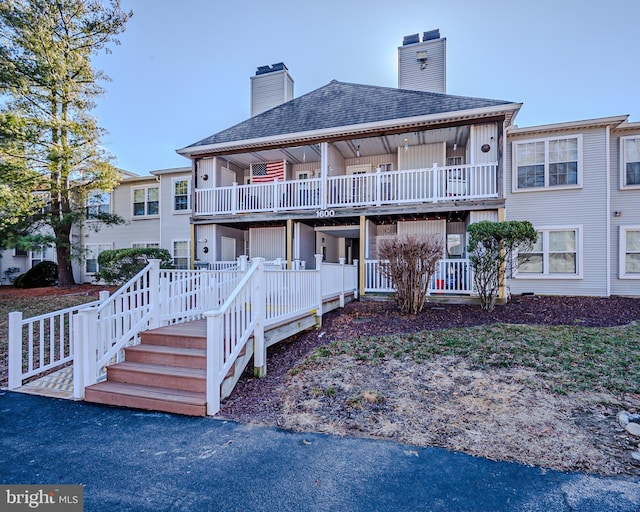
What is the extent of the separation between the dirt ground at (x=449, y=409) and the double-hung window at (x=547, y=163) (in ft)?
29.4

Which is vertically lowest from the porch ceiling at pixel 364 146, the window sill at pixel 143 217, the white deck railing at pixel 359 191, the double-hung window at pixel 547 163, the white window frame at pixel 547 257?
the white window frame at pixel 547 257

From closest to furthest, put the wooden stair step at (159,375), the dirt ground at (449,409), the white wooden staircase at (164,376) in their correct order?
1. the dirt ground at (449,409)
2. the white wooden staircase at (164,376)
3. the wooden stair step at (159,375)

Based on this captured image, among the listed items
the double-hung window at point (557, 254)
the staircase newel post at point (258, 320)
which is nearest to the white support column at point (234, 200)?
the staircase newel post at point (258, 320)

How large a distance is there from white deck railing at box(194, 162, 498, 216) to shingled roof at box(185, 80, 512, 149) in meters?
1.80

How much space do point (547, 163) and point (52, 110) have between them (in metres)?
17.7

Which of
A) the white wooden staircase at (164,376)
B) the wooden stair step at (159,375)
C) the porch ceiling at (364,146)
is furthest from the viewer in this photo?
the porch ceiling at (364,146)

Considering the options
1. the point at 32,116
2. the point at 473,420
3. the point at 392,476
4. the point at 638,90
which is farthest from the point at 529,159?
the point at 32,116

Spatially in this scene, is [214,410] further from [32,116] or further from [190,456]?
[32,116]

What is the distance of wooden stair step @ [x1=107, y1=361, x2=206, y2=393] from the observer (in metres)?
3.92

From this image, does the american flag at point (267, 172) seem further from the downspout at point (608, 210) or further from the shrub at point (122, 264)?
the downspout at point (608, 210)

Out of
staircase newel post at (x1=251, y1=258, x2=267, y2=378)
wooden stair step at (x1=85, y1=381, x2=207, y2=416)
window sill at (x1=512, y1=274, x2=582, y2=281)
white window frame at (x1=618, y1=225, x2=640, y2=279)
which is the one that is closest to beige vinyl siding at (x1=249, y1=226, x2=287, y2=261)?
window sill at (x1=512, y1=274, x2=582, y2=281)

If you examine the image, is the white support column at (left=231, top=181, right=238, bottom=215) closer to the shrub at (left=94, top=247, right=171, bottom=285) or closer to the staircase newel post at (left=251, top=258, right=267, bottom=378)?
the shrub at (left=94, top=247, right=171, bottom=285)

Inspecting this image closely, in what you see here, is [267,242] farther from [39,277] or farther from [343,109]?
[39,277]

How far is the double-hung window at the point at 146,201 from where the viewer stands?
1563cm
